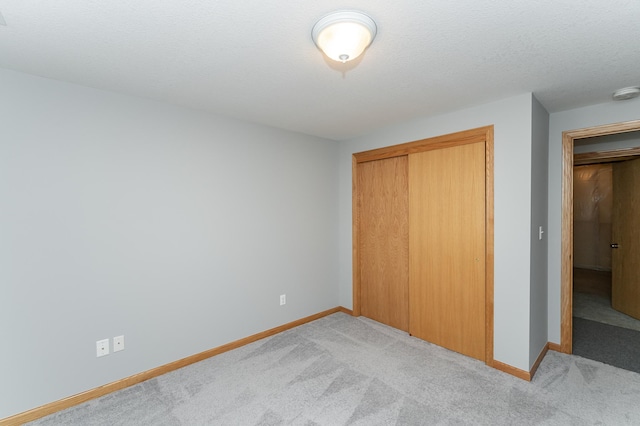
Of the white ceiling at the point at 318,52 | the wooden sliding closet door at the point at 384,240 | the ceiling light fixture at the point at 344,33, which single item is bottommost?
the wooden sliding closet door at the point at 384,240

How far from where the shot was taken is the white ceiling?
1.35m

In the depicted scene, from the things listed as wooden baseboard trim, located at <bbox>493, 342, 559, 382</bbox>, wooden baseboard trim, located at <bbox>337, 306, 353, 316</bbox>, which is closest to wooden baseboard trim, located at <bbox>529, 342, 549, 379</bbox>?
wooden baseboard trim, located at <bbox>493, 342, 559, 382</bbox>

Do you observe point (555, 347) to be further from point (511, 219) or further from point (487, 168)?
point (487, 168)

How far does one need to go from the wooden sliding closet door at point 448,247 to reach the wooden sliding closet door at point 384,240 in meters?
0.14

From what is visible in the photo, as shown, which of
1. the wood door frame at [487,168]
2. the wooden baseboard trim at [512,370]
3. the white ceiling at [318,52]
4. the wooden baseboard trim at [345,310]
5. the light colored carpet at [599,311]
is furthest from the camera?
the wooden baseboard trim at [345,310]

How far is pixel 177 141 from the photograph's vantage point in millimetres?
2621

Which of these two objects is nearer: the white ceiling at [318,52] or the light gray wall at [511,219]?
the white ceiling at [318,52]

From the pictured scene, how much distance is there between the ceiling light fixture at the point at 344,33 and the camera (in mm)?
1370

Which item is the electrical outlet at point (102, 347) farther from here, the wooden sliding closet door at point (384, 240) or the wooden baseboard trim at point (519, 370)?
the wooden baseboard trim at point (519, 370)

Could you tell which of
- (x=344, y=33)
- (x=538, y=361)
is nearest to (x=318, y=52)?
(x=344, y=33)

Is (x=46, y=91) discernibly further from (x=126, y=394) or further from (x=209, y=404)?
(x=209, y=404)

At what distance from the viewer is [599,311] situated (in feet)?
12.9

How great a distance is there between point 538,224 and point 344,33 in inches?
93.8

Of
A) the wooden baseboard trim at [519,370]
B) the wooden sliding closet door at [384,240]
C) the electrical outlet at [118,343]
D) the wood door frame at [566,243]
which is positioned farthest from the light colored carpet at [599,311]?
the electrical outlet at [118,343]
